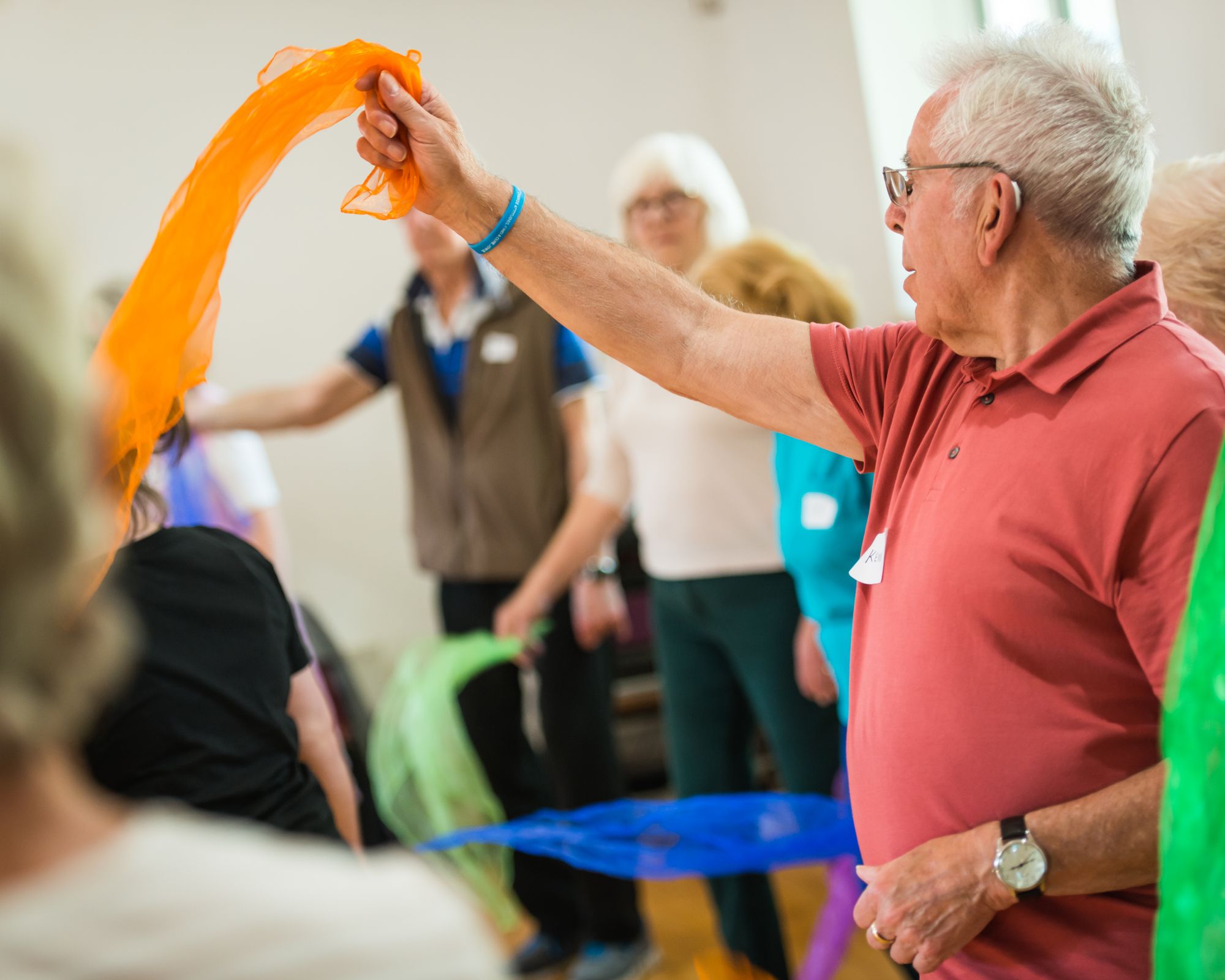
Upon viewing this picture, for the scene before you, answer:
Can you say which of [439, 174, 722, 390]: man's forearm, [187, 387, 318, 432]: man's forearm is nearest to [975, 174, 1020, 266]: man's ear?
[439, 174, 722, 390]: man's forearm

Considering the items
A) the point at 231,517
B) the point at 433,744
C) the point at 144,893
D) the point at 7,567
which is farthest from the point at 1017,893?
the point at 231,517

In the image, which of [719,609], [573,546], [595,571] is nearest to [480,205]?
[719,609]

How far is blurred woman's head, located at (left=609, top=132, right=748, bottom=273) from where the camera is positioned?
285cm

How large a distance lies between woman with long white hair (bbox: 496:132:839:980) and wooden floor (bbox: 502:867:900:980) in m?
0.54

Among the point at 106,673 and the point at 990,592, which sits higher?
the point at 106,673

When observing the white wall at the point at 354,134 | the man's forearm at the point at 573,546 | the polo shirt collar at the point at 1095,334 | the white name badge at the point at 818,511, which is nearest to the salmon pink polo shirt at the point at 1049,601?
the polo shirt collar at the point at 1095,334

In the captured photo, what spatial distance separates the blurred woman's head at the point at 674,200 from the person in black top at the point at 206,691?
158 cm

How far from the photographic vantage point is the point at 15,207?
1.84 ft

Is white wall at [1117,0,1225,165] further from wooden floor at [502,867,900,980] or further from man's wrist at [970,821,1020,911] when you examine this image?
wooden floor at [502,867,900,980]

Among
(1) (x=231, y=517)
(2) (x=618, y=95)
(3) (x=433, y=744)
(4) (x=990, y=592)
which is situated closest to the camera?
(4) (x=990, y=592)

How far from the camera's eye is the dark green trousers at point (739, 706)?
7.89 ft

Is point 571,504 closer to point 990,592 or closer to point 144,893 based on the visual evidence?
point 990,592

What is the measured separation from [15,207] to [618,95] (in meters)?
4.48

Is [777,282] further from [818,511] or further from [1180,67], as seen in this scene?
[1180,67]
